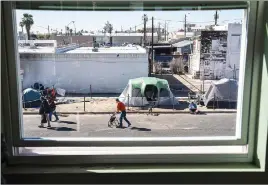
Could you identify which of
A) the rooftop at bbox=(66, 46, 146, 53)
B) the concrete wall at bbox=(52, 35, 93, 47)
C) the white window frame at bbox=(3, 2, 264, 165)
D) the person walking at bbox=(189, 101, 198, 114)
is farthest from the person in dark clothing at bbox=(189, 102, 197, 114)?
the concrete wall at bbox=(52, 35, 93, 47)

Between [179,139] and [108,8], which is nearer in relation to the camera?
[108,8]

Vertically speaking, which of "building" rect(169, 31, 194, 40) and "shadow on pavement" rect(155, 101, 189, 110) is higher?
"building" rect(169, 31, 194, 40)

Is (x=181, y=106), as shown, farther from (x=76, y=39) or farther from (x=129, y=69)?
(x=76, y=39)

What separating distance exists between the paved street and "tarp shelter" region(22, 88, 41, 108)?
7 cm

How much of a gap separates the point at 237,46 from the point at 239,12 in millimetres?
173

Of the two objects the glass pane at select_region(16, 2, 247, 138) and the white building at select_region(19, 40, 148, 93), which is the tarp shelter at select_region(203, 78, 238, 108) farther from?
the white building at select_region(19, 40, 148, 93)

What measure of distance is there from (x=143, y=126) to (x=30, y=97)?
63 centimetres

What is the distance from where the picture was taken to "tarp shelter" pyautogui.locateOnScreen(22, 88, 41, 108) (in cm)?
155

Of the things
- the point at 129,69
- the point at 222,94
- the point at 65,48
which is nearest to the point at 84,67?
the point at 65,48

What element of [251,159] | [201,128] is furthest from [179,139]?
[251,159]

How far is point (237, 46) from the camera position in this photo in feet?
4.99

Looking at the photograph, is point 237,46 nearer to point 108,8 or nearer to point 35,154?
point 108,8

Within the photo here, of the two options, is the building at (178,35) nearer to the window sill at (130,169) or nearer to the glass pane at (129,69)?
the glass pane at (129,69)

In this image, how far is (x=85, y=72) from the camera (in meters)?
1.55
